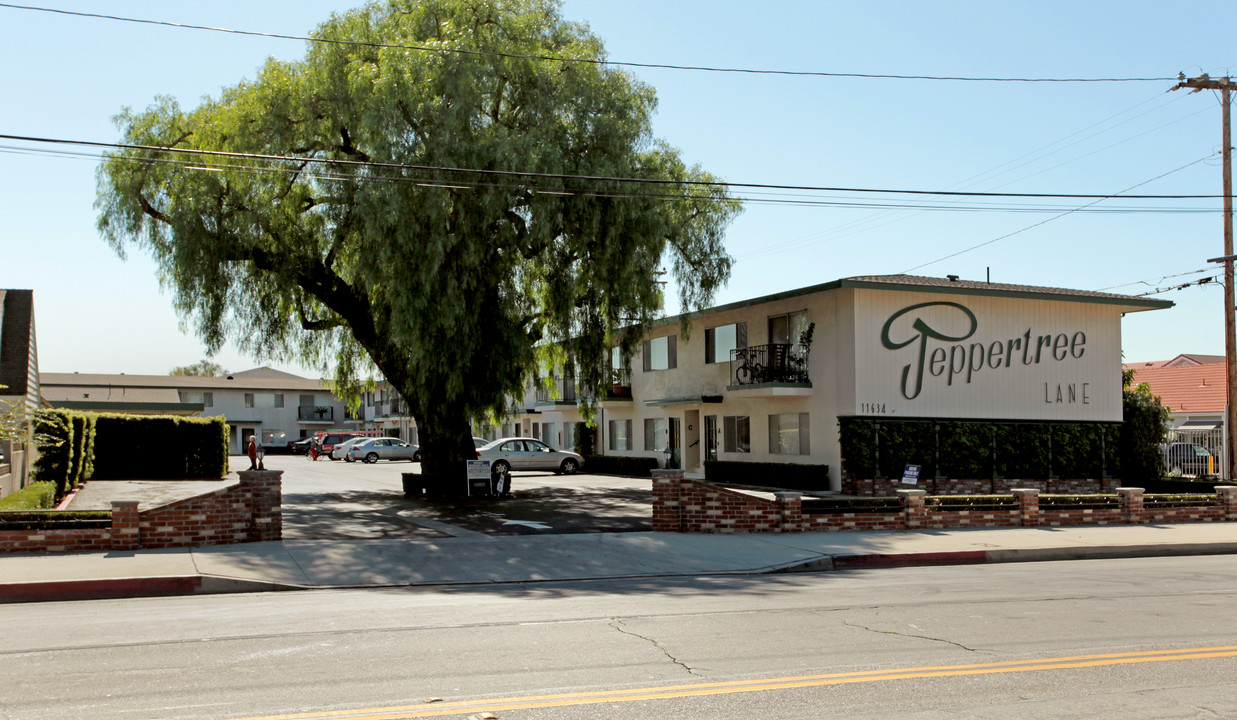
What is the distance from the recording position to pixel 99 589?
11430mm

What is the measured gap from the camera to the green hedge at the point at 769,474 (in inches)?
1089

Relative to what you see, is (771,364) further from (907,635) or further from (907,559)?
(907,635)

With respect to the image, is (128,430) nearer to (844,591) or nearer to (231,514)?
(231,514)

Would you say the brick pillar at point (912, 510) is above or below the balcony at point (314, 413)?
below

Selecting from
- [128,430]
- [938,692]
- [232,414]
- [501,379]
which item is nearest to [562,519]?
[501,379]

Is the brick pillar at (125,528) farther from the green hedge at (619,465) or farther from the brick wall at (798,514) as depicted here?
the green hedge at (619,465)

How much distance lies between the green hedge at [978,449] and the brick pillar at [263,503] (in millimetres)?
16334

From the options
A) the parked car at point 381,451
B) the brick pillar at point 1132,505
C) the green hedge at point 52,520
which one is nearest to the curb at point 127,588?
the green hedge at point 52,520

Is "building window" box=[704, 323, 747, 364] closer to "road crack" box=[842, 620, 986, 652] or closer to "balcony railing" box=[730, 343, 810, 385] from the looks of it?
"balcony railing" box=[730, 343, 810, 385]

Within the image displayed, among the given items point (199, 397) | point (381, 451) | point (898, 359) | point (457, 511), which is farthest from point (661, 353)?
point (199, 397)

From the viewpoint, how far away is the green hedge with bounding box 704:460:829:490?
27.7 metres

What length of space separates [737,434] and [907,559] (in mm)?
17757

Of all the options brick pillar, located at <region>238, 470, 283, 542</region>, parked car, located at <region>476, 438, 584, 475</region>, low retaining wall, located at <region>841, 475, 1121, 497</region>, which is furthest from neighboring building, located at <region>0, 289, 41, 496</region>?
low retaining wall, located at <region>841, 475, 1121, 497</region>

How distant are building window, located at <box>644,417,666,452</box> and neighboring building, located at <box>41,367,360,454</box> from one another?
36247 mm
